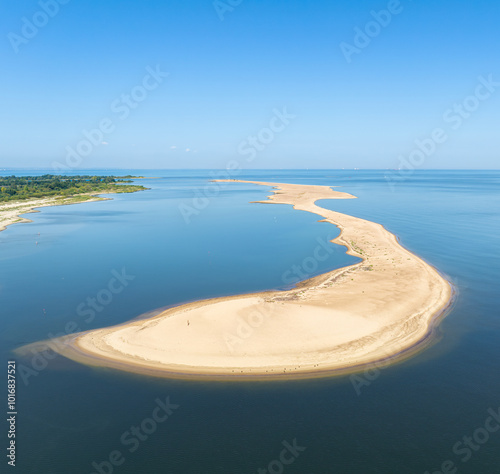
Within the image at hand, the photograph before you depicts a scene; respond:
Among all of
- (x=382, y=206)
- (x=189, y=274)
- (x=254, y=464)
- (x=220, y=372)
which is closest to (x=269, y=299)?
(x=220, y=372)

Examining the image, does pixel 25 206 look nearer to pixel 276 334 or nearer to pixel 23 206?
pixel 23 206

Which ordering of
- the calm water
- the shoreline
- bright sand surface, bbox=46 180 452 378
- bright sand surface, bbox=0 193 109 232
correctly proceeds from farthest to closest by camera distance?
bright sand surface, bbox=0 193 109 232, the shoreline, bright sand surface, bbox=46 180 452 378, the calm water

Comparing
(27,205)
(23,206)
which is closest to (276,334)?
(23,206)

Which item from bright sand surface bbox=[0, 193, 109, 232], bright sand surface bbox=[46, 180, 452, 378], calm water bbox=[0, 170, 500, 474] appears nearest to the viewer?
calm water bbox=[0, 170, 500, 474]

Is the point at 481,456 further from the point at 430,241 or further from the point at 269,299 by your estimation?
the point at 430,241

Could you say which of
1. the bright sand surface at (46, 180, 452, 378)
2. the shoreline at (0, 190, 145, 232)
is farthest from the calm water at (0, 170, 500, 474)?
the shoreline at (0, 190, 145, 232)

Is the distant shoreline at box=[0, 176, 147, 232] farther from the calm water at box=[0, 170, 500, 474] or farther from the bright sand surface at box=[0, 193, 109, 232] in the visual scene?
the calm water at box=[0, 170, 500, 474]

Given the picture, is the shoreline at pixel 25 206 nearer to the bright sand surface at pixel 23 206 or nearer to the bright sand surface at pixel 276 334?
the bright sand surface at pixel 23 206

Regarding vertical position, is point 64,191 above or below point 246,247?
above

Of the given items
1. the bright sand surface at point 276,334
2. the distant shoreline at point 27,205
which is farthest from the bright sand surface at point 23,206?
the bright sand surface at point 276,334
